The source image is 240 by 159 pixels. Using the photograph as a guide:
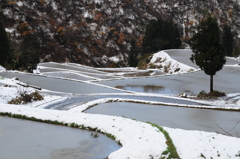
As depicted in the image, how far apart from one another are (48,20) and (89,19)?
14292 millimetres

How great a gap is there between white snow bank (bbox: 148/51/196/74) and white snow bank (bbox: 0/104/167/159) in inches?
1077

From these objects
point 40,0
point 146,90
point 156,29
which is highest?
point 40,0

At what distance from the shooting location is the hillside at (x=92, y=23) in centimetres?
7516

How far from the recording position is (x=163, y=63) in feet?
160

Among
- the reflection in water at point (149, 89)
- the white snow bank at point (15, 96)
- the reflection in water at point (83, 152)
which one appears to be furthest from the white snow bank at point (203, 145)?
the reflection in water at point (149, 89)

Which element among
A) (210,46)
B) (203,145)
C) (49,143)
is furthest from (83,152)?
(210,46)

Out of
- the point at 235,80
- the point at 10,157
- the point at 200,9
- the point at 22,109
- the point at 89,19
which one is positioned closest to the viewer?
the point at 10,157

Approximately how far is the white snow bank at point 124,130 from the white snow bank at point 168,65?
89.8 feet

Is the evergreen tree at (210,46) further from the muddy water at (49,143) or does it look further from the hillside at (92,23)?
the hillside at (92,23)

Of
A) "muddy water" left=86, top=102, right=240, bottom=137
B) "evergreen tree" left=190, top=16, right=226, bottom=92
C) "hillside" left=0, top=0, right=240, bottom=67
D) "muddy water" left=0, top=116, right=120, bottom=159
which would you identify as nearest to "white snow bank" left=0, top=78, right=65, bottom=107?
"muddy water" left=86, top=102, right=240, bottom=137

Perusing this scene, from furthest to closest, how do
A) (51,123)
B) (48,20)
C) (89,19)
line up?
(89,19) < (48,20) < (51,123)

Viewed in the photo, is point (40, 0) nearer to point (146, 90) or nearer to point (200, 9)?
point (200, 9)

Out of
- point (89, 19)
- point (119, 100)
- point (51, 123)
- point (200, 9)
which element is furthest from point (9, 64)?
point (200, 9)

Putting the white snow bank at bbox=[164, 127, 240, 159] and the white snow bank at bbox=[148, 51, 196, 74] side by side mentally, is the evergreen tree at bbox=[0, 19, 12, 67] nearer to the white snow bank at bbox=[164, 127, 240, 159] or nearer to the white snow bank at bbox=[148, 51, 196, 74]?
the white snow bank at bbox=[148, 51, 196, 74]
